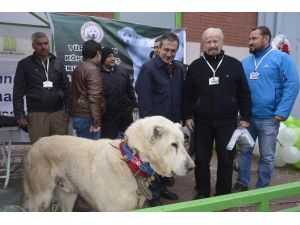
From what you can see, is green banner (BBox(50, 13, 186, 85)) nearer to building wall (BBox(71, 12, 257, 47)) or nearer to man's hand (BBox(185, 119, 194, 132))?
building wall (BBox(71, 12, 257, 47))

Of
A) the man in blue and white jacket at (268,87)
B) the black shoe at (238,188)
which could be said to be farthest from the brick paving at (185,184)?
the man in blue and white jacket at (268,87)

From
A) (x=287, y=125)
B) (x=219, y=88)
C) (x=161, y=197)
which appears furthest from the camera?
(x=287, y=125)

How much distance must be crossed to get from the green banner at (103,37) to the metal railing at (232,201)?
510 centimetres

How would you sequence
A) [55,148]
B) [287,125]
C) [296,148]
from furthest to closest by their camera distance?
[287,125]
[296,148]
[55,148]

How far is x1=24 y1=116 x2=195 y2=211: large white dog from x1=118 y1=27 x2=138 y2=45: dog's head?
454 cm

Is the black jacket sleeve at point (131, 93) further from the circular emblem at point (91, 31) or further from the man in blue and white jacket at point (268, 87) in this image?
the circular emblem at point (91, 31)

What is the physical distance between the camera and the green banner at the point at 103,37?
716cm

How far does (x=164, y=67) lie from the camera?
4.68 m

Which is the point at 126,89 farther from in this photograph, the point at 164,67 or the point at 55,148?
the point at 55,148

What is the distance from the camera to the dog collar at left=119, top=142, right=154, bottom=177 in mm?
3274

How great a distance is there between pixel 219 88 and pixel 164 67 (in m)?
0.73

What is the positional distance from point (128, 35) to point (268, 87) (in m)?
3.87

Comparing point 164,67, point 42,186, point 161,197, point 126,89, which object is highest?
point 164,67

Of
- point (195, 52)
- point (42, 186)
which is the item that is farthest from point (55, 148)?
point (195, 52)
